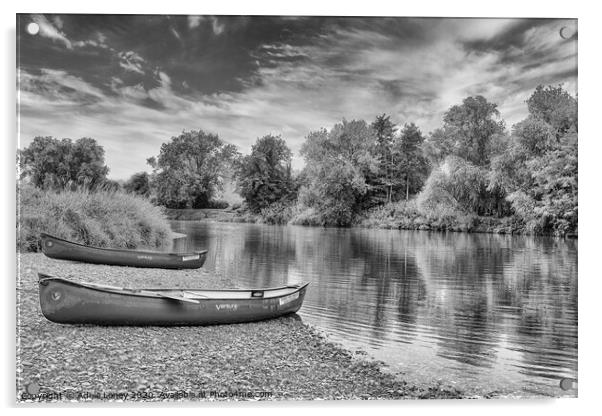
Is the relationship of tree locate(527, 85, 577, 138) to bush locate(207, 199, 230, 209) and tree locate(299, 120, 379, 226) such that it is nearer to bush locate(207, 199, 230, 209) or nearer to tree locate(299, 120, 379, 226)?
tree locate(299, 120, 379, 226)

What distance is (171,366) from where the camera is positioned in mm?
4336

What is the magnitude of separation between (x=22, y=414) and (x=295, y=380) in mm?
2259

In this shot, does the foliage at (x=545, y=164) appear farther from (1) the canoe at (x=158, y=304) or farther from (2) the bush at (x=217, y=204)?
(2) the bush at (x=217, y=204)

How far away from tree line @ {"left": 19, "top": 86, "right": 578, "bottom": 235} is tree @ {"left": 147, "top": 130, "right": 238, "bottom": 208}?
0.01 m

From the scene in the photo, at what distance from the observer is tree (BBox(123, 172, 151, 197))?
5.37 meters

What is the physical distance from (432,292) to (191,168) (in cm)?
308

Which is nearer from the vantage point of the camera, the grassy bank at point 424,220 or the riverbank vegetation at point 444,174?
the riverbank vegetation at point 444,174

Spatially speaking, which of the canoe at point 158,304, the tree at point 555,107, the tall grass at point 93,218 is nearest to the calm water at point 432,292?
the tall grass at point 93,218

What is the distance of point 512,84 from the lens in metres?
5.35

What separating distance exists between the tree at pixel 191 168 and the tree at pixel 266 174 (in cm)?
21

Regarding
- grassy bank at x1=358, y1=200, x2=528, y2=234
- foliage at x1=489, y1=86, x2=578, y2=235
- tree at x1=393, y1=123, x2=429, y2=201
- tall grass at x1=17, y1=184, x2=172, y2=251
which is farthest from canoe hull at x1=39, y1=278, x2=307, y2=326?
foliage at x1=489, y1=86, x2=578, y2=235

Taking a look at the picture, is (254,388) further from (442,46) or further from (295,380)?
(442,46)

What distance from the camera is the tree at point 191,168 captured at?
536 cm

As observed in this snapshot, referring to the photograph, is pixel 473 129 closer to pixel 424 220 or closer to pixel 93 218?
pixel 424 220
